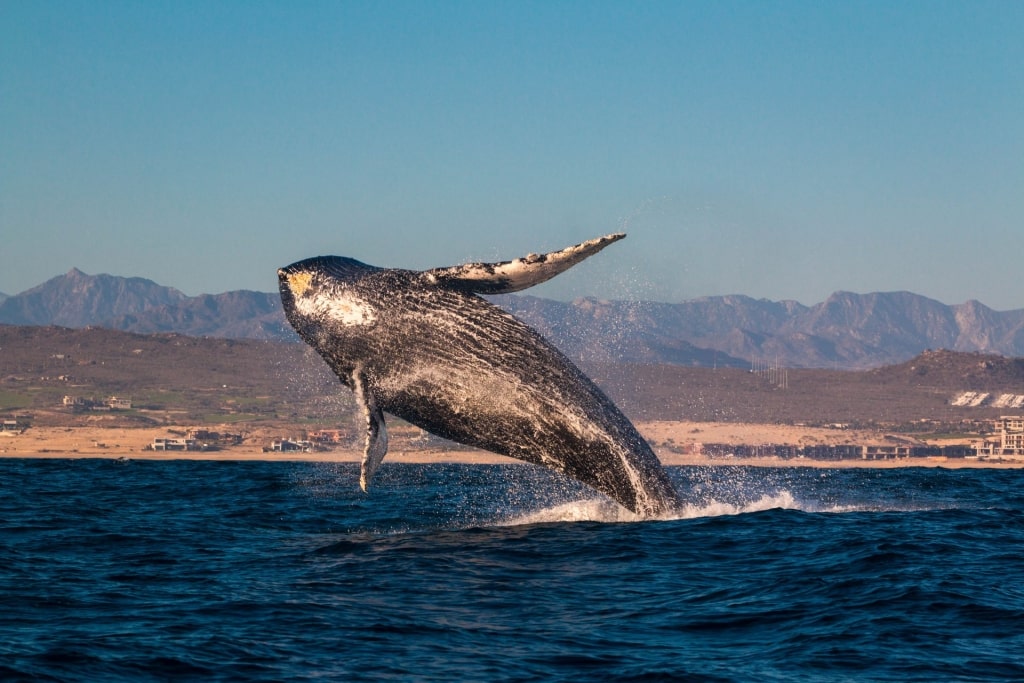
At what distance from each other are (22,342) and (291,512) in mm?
146683

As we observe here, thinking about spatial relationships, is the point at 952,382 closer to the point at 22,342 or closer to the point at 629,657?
the point at 22,342

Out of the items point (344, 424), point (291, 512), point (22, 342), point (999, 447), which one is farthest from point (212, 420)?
point (291, 512)

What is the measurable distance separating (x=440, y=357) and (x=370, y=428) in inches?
54.4

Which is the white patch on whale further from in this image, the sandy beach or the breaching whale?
the sandy beach

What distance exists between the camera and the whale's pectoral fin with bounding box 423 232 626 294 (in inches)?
590

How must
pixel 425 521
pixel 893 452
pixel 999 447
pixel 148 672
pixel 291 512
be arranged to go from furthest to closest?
pixel 999 447 < pixel 893 452 < pixel 291 512 < pixel 425 521 < pixel 148 672

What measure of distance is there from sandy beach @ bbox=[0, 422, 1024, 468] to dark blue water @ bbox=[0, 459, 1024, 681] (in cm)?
5432

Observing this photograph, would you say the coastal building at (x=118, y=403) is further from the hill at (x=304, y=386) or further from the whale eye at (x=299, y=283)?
the whale eye at (x=299, y=283)

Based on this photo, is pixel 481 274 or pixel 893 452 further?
pixel 893 452

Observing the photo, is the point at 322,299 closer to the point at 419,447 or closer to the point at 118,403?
the point at 419,447

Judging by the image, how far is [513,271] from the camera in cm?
1551

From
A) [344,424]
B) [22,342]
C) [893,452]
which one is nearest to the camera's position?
[893,452]

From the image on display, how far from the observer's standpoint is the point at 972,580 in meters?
15.7

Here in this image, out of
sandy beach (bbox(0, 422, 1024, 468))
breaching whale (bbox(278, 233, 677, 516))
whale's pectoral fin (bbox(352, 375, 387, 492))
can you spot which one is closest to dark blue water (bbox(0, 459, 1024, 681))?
whale's pectoral fin (bbox(352, 375, 387, 492))
